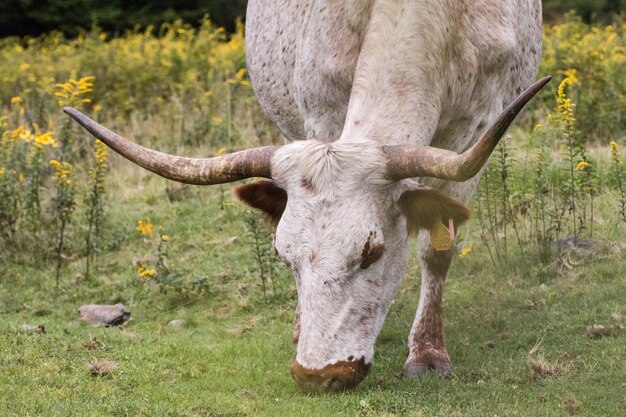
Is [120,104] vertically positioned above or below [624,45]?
below

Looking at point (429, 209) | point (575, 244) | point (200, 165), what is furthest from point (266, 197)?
point (575, 244)

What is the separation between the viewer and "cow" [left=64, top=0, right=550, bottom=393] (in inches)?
197

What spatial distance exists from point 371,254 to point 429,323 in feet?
4.12

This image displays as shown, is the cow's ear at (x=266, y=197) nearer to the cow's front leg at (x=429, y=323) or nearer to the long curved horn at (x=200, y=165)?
the long curved horn at (x=200, y=165)

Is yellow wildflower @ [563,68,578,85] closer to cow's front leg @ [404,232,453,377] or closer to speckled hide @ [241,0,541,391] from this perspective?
speckled hide @ [241,0,541,391]

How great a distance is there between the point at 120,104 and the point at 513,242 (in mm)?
7418

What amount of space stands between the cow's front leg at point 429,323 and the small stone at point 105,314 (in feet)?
7.63

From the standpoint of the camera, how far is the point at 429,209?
210 inches

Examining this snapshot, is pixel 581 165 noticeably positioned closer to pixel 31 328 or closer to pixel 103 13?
pixel 31 328

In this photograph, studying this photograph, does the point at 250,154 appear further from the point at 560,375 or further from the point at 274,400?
the point at 560,375

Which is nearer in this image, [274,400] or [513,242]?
[274,400]

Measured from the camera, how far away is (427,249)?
6.48 m

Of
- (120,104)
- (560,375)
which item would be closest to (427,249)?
(560,375)

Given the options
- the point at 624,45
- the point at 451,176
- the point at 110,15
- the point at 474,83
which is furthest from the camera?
the point at 110,15
